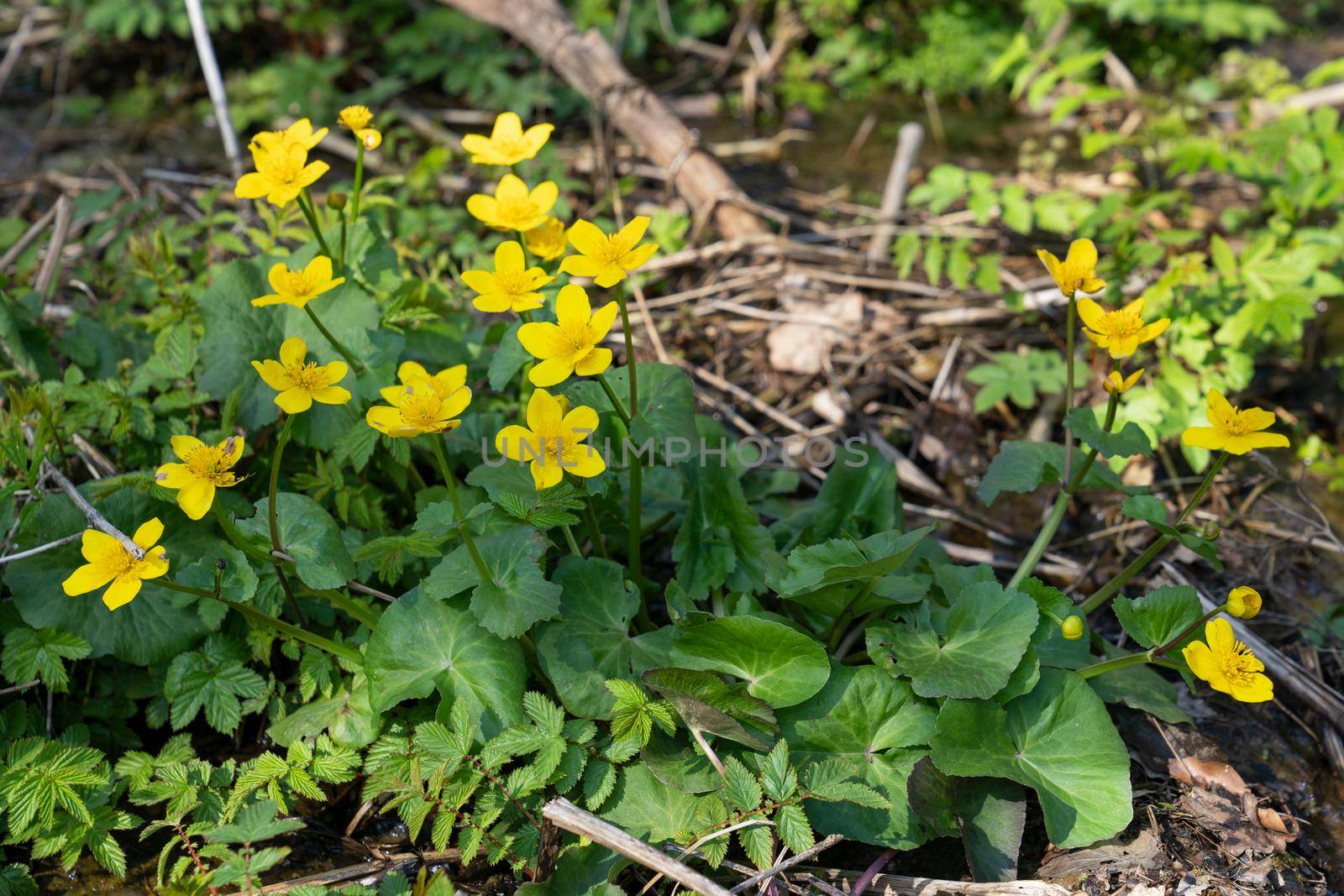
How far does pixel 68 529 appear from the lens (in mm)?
2203

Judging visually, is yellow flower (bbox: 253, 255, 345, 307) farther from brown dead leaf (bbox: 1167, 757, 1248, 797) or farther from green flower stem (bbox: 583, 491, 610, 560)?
brown dead leaf (bbox: 1167, 757, 1248, 797)

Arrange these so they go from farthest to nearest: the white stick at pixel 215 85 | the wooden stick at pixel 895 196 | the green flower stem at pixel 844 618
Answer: the wooden stick at pixel 895 196
the white stick at pixel 215 85
the green flower stem at pixel 844 618

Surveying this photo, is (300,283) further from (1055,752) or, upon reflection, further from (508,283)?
(1055,752)

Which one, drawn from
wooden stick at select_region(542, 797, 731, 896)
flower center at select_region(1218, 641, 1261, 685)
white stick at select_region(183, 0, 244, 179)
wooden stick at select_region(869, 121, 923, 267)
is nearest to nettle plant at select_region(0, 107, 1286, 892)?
flower center at select_region(1218, 641, 1261, 685)

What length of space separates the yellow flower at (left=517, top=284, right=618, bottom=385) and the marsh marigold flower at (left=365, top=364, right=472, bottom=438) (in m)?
0.16

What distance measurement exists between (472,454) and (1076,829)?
5.32ft

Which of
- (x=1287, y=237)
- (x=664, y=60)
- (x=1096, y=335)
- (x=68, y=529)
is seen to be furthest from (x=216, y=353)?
(x=664, y=60)

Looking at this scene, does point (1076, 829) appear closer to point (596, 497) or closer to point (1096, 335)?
point (1096, 335)

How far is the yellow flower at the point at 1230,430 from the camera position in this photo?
179cm

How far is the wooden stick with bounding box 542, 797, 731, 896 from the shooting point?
1689 millimetres

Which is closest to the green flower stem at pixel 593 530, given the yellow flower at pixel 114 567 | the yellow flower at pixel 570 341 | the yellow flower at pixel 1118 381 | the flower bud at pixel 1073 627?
the yellow flower at pixel 570 341

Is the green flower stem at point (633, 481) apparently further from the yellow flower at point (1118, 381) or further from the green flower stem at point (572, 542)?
the yellow flower at point (1118, 381)

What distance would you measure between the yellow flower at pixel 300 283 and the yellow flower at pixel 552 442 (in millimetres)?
482

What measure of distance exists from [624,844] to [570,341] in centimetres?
94
